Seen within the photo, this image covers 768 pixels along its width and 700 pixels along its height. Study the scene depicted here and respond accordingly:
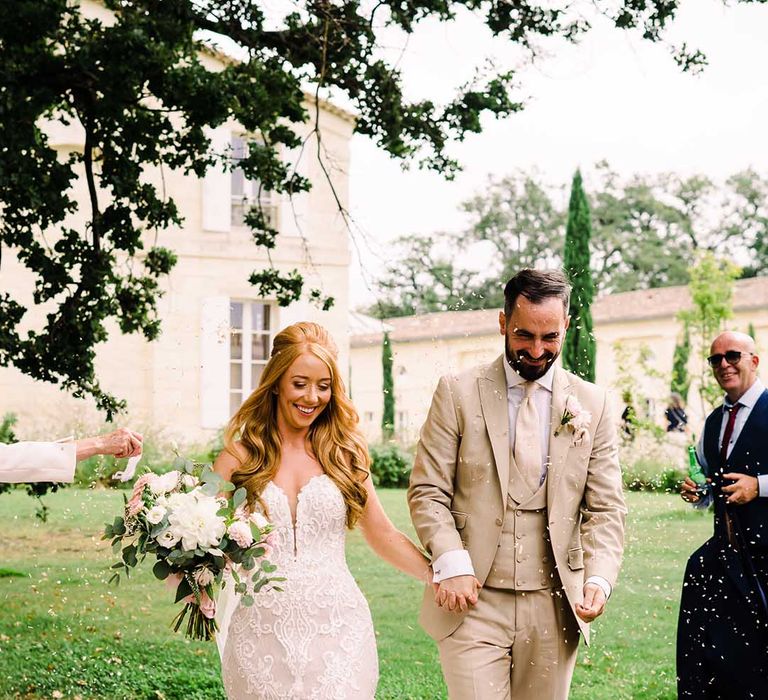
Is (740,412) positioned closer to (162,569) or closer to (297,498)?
(297,498)

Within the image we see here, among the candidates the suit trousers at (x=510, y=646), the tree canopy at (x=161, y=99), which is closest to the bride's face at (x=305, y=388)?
the suit trousers at (x=510, y=646)

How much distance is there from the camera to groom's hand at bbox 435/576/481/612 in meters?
4.10

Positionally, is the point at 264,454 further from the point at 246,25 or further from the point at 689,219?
the point at 689,219

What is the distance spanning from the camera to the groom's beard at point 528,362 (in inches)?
165

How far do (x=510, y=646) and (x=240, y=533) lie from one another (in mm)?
1115

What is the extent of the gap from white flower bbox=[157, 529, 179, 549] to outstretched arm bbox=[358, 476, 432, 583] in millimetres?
899

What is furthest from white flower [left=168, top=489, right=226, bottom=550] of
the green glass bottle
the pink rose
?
the green glass bottle

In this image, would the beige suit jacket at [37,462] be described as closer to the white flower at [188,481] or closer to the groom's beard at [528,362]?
the white flower at [188,481]

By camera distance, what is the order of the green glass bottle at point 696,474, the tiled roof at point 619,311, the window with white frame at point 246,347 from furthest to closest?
the tiled roof at point 619,311, the window with white frame at point 246,347, the green glass bottle at point 696,474

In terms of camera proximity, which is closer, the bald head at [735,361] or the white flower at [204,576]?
the white flower at [204,576]

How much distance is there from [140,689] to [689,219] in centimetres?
3377

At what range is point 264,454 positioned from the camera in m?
4.52

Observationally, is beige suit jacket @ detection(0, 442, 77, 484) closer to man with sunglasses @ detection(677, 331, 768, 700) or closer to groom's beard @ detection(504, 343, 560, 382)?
groom's beard @ detection(504, 343, 560, 382)

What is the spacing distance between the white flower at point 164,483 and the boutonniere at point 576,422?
1447 mm
